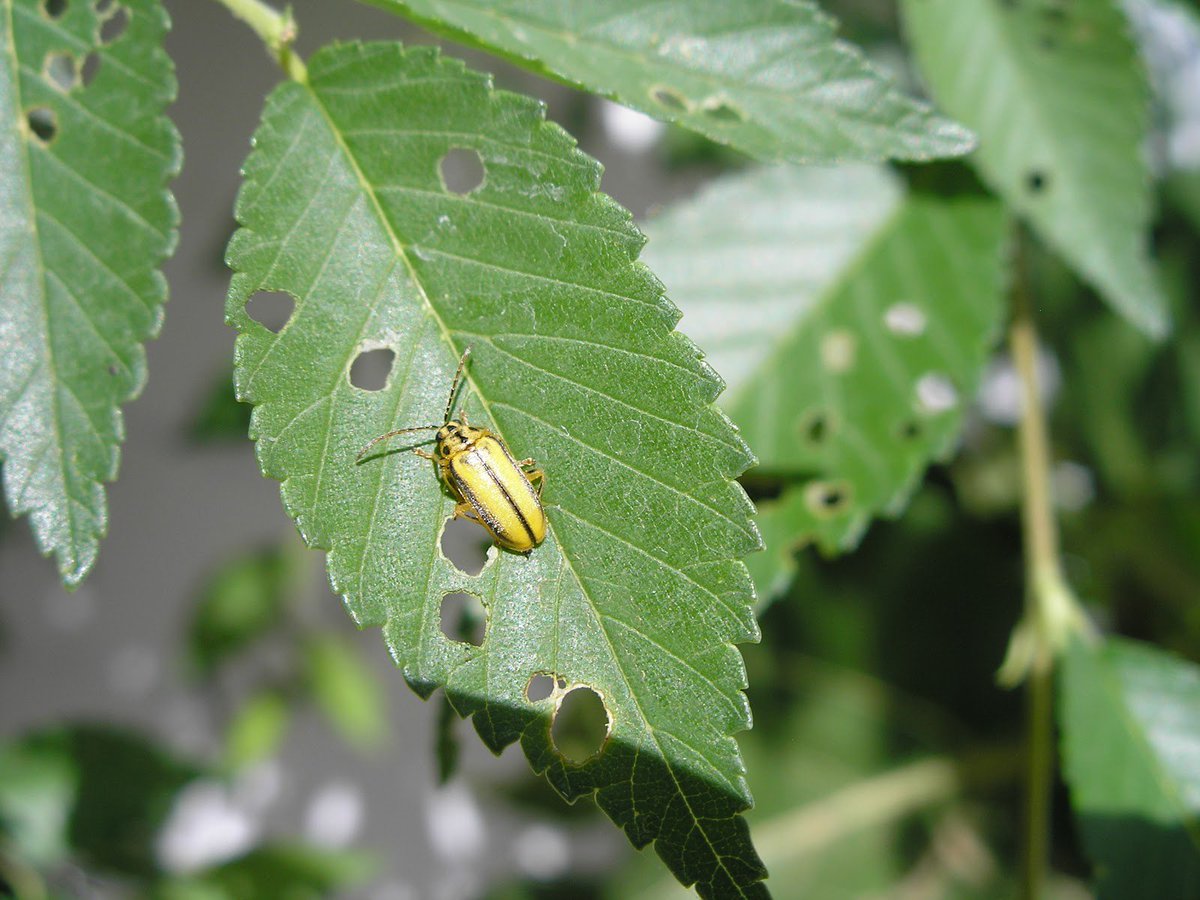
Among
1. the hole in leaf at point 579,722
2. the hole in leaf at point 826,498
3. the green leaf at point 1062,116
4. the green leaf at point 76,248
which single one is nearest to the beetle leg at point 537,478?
the green leaf at point 76,248

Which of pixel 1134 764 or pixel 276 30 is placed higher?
pixel 276 30

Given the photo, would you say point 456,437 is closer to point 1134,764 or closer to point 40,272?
point 40,272

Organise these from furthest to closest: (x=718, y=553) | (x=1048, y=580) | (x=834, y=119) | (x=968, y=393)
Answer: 1. (x=1048, y=580)
2. (x=968, y=393)
3. (x=834, y=119)
4. (x=718, y=553)

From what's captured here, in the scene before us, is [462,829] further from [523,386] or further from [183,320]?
[523,386]

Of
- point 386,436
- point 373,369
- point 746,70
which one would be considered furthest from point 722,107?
point 373,369

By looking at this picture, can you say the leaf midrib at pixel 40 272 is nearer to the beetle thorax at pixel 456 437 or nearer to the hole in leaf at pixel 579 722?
the beetle thorax at pixel 456 437

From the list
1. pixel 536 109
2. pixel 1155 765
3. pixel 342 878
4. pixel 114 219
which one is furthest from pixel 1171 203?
pixel 342 878
